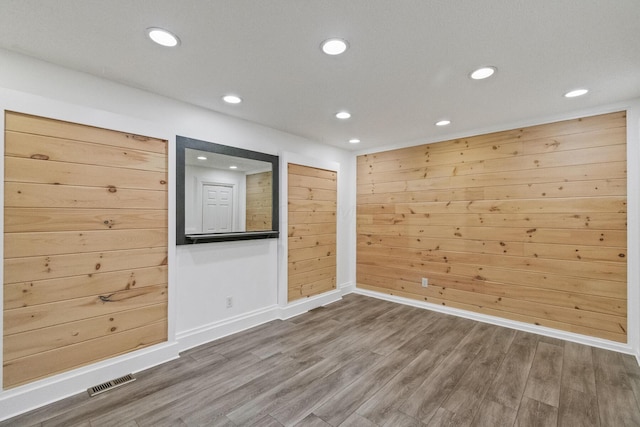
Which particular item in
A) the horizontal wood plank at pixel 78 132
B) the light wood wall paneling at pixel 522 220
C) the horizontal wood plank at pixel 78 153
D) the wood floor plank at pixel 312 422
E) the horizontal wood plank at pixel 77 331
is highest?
the horizontal wood plank at pixel 78 132

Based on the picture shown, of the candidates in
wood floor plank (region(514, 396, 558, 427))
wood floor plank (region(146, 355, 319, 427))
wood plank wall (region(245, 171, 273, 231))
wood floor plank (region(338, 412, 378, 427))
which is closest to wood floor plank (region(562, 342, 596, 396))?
wood floor plank (region(514, 396, 558, 427))

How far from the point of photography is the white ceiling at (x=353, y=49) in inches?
58.9

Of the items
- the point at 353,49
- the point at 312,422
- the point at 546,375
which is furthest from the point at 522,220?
the point at 312,422

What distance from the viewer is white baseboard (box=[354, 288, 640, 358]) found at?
2.77 m

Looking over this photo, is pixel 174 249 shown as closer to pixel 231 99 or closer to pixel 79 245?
pixel 79 245

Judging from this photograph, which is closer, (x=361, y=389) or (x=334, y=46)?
(x=334, y=46)

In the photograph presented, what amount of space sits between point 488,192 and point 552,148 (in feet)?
2.53

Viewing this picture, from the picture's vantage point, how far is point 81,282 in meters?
2.14

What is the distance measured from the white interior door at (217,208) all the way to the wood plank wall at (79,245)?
1.31ft

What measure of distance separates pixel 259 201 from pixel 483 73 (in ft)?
8.30

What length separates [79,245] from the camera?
214 cm

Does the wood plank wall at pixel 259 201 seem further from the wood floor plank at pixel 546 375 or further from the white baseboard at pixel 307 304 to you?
the wood floor plank at pixel 546 375

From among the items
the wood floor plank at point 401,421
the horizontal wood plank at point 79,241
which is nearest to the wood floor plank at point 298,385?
the wood floor plank at point 401,421

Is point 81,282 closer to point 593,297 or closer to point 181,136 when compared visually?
point 181,136
